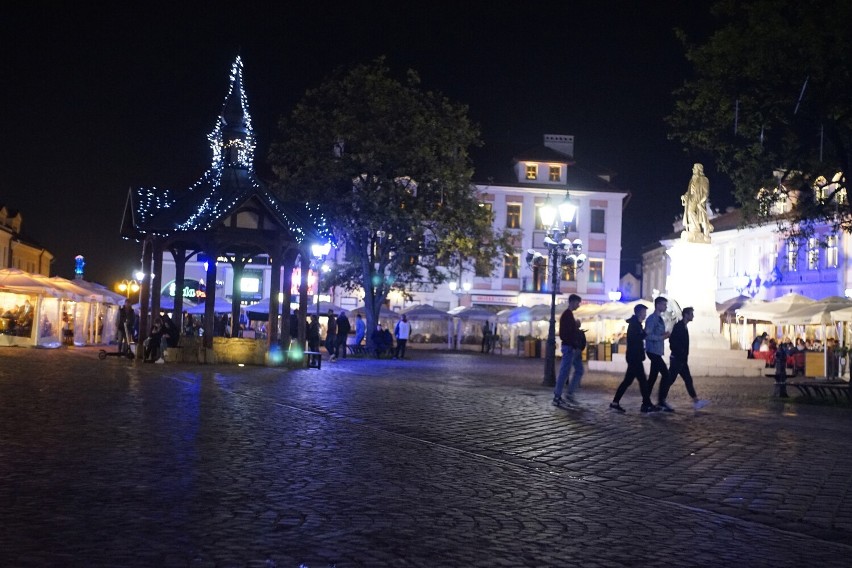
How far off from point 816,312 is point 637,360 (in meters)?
21.3

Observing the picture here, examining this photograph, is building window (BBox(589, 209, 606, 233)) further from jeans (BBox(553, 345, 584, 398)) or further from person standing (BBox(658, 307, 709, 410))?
jeans (BBox(553, 345, 584, 398))

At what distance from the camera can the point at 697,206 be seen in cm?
3531

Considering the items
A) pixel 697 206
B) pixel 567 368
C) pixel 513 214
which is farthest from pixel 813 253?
pixel 513 214

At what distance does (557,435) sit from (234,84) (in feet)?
71.5

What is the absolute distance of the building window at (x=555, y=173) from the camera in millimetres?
75875

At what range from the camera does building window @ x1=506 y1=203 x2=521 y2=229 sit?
75625mm

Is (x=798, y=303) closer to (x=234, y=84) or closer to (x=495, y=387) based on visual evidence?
(x=495, y=387)

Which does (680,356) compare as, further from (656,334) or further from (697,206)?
(697,206)

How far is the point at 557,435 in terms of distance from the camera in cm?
1341

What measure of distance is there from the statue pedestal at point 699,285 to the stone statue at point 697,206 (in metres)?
0.26

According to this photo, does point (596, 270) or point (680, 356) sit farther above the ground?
point (596, 270)

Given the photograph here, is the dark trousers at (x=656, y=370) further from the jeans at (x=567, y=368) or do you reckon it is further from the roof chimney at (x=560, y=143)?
the roof chimney at (x=560, y=143)

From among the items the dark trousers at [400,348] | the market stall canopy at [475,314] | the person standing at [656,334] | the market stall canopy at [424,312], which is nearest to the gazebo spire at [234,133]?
the dark trousers at [400,348]

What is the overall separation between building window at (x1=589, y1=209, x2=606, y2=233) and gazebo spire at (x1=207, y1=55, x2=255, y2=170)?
46.9 meters
